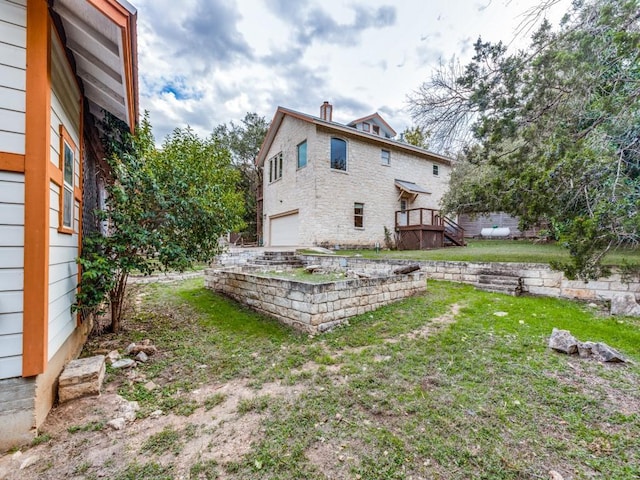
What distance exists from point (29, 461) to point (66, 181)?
99.3 inches

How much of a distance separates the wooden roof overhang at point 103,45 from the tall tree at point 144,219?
71 cm

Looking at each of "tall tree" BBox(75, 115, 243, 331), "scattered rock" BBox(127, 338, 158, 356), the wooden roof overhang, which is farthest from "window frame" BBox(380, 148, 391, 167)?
"scattered rock" BBox(127, 338, 158, 356)

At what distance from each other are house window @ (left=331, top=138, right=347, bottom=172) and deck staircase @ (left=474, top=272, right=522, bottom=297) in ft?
28.1

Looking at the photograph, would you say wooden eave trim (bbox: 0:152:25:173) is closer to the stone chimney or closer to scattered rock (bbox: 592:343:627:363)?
scattered rock (bbox: 592:343:627:363)

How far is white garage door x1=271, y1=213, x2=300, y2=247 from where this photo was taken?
1420 centimetres

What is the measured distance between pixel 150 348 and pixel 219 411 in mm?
1763

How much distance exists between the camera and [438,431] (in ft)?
6.98

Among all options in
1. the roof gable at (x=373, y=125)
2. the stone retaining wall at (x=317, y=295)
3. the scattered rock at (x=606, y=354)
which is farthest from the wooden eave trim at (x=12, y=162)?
the roof gable at (x=373, y=125)

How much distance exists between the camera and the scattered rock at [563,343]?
3.39m

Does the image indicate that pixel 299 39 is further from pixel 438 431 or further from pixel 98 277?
pixel 438 431

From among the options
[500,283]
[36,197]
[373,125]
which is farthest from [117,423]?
[373,125]

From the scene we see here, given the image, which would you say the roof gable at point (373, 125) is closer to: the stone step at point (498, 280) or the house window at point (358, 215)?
the house window at point (358, 215)

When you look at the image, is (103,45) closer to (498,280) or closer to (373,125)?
(498,280)

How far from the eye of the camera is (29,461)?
1867mm
